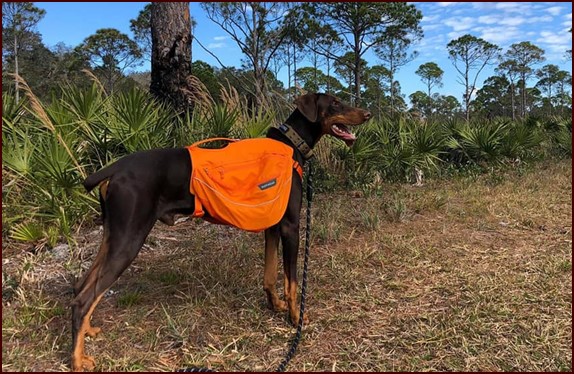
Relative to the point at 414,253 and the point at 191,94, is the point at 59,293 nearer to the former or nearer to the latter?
the point at 414,253

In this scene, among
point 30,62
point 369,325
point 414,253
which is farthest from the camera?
point 30,62

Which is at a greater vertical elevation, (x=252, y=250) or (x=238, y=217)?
(x=238, y=217)

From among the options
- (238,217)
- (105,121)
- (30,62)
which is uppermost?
(30,62)

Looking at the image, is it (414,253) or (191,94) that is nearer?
(414,253)

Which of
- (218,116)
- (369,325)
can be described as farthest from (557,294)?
(218,116)

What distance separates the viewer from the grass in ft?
9.32

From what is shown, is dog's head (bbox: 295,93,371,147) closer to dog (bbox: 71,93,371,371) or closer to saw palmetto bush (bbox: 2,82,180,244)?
dog (bbox: 71,93,371,371)

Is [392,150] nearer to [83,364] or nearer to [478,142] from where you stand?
[478,142]

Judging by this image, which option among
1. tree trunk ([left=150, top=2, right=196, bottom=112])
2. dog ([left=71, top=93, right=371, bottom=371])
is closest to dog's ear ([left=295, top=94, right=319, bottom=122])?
dog ([left=71, top=93, right=371, bottom=371])

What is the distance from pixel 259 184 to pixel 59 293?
1.95 metres

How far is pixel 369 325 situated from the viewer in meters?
3.27

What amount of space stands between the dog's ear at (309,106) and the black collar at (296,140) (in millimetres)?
161

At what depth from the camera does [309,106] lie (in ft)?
11.5

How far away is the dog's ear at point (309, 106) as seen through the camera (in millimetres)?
3482
